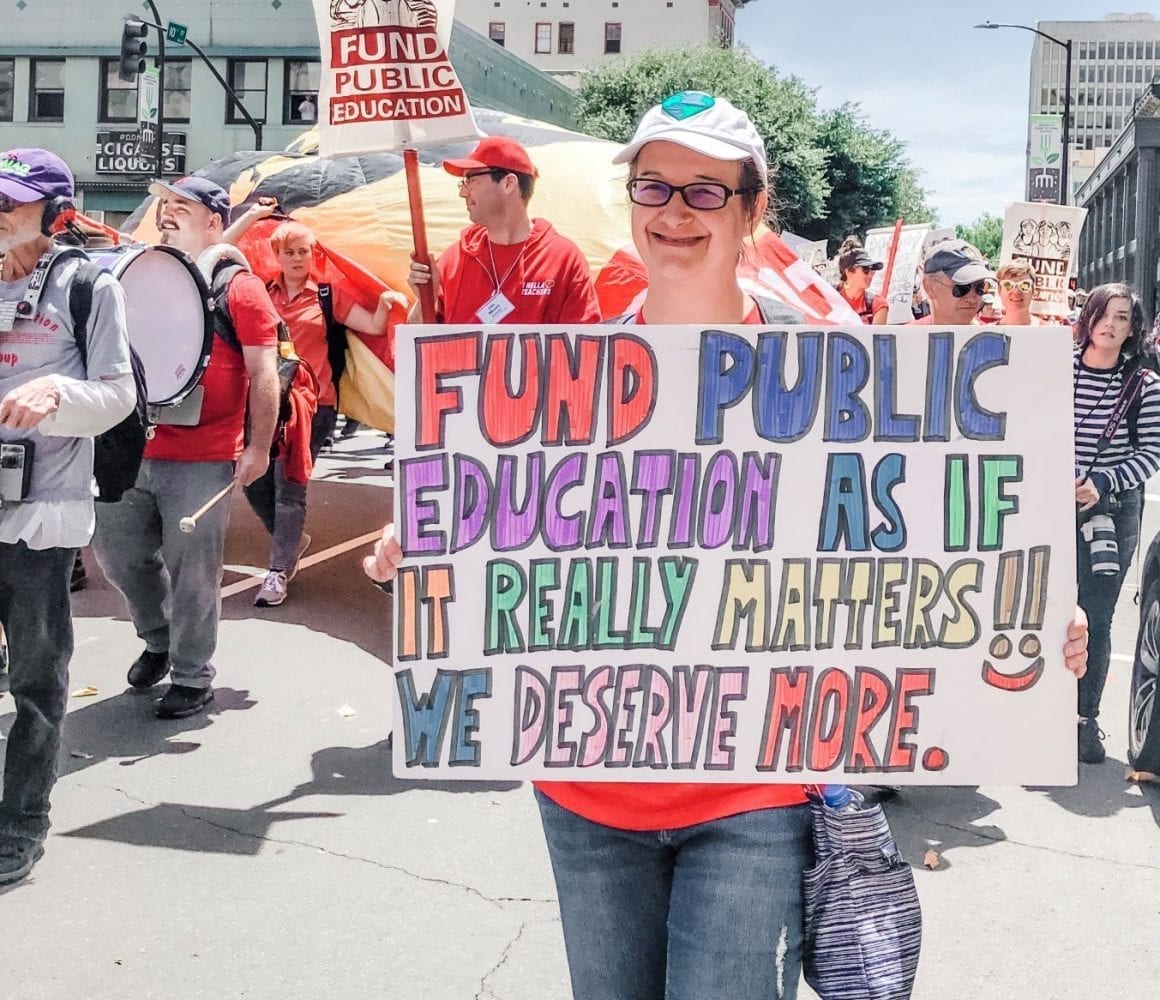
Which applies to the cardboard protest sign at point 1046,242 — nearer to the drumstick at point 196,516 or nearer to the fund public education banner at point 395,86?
the drumstick at point 196,516

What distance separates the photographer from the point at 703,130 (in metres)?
2.31

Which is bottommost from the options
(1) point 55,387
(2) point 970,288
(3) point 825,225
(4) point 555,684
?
(4) point 555,684

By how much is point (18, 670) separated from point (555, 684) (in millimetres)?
2361

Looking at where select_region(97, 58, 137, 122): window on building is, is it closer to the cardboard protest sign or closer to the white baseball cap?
the cardboard protest sign

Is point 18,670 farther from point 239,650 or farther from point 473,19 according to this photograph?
point 473,19

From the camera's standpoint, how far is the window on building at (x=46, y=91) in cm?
3619

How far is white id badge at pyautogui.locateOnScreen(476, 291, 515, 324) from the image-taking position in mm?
5047

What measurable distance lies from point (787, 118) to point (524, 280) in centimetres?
3873

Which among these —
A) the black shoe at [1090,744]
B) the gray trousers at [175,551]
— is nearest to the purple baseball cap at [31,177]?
the gray trousers at [175,551]

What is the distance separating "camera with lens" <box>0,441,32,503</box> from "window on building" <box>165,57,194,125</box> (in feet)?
114

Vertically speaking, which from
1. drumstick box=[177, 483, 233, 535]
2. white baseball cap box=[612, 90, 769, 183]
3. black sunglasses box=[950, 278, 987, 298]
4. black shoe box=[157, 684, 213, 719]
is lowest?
black shoe box=[157, 684, 213, 719]

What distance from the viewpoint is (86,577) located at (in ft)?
27.6

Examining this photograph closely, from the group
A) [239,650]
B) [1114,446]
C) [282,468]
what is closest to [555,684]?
[1114,446]

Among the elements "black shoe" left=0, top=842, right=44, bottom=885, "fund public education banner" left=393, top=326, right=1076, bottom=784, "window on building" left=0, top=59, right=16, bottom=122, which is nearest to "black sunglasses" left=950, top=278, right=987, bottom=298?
"fund public education banner" left=393, top=326, right=1076, bottom=784
